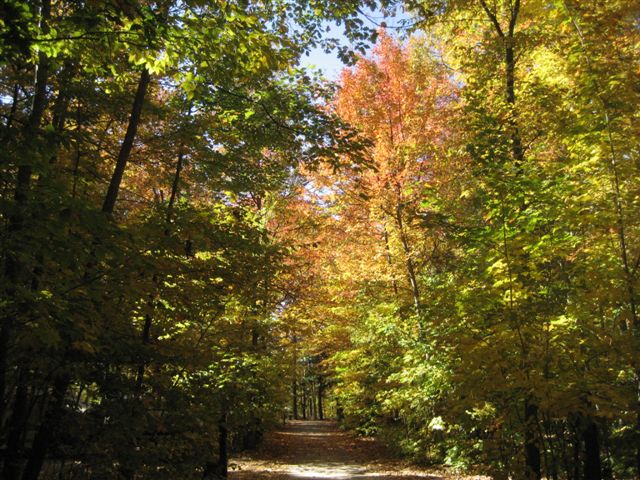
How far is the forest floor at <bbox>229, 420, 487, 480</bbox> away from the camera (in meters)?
11.8

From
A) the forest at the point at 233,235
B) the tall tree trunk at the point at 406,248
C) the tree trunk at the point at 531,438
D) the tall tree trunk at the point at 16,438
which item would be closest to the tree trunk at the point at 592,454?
the forest at the point at 233,235

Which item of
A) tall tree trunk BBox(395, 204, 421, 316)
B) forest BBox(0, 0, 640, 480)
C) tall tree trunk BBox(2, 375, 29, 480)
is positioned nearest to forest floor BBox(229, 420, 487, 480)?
forest BBox(0, 0, 640, 480)

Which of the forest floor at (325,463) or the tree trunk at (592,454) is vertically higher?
the tree trunk at (592,454)

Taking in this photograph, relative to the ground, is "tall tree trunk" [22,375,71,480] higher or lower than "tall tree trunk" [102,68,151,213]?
lower

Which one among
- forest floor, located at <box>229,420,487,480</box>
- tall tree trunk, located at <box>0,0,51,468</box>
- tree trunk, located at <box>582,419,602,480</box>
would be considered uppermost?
tall tree trunk, located at <box>0,0,51,468</box>

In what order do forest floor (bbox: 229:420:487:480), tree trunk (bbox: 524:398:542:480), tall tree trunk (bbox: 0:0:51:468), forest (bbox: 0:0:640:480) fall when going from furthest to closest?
forest floor (bbox: 229:420:487:480) < tree trunk (bbox: 524:398:542:480) < forest (bbox: 0:0:640:480) < tall tree trunk (bbox: 0:0:51:468)

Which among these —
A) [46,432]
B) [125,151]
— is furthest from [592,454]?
[125,151]

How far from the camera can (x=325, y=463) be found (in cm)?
1471

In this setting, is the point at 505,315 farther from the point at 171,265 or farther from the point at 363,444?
the point at 363,444

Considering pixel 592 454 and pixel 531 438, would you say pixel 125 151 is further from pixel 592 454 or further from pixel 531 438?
pixel 592 454

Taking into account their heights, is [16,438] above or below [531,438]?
above

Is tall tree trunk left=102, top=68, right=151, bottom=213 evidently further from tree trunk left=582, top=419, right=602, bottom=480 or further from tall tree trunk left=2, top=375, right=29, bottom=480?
tree trunk left=582, top=419, right=602, bottom=480

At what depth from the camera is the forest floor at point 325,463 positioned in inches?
466

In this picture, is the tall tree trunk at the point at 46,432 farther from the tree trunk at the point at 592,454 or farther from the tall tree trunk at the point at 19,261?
the tree trunk at the point at 592,454
